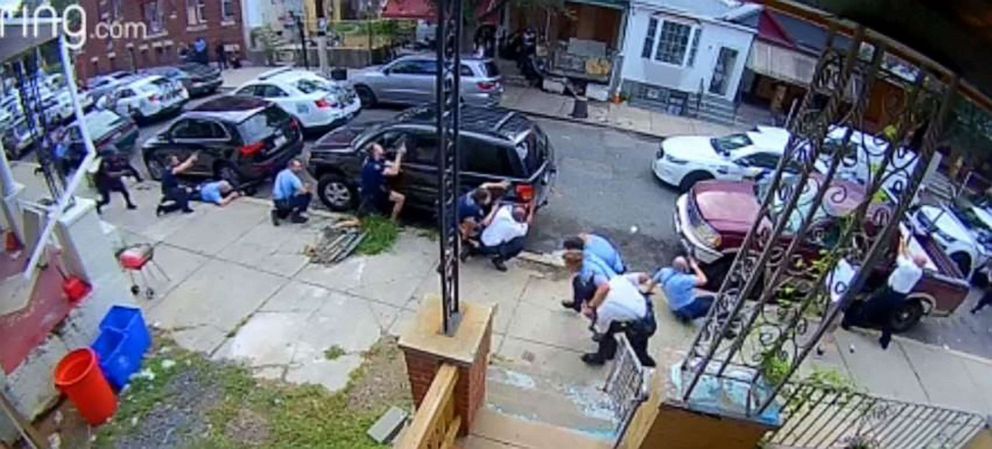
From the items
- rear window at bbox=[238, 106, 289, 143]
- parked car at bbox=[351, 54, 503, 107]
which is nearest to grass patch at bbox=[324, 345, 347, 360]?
rear window at bbox=[238, 106, 289, 143]

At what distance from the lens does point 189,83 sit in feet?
59.4

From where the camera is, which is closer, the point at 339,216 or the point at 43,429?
the point at 43,429

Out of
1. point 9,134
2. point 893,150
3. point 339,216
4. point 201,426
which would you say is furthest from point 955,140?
point 9,134

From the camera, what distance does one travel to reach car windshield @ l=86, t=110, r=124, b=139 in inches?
508

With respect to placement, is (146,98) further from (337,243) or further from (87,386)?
(87,386)

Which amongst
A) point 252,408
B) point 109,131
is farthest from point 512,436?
point 109,131

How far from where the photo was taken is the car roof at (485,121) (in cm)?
930

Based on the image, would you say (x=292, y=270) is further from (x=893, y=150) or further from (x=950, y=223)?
(x=950, y=223)

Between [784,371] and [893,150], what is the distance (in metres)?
1.50

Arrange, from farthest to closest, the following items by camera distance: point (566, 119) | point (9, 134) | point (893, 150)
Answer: point (566, 119) < point (9, 134) < point (893, 150)

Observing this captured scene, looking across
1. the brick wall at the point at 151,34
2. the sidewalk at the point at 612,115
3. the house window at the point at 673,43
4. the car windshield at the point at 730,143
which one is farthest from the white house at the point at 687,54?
the brick wall at the point at 151,34

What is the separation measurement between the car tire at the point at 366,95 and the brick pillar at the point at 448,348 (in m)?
13.4

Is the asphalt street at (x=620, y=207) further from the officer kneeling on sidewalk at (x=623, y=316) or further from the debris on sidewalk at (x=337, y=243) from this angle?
the officer kneeling on sidewalk at (x=623, y=316)

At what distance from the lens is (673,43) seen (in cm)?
1816
